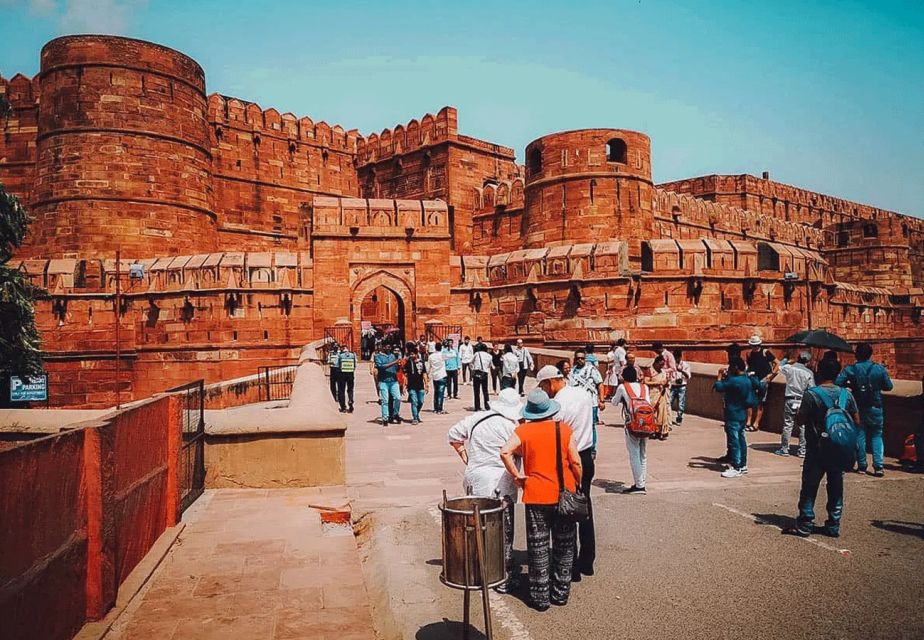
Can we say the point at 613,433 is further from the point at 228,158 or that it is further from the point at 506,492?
the point at 228,158

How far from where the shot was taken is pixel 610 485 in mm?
6969

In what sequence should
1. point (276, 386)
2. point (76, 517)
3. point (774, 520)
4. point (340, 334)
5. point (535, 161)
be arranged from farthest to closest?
point (535, 161)
point (340, 334)
point (276, 386)
point (774, 520)
point (76, 517)

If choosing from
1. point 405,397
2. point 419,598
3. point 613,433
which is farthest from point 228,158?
point 419,598

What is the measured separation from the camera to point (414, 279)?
22109 millimetres

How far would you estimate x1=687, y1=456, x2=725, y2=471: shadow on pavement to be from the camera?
25.6 ft

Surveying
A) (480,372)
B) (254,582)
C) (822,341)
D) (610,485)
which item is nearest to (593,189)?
(480,372)

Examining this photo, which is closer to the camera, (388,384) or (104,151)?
(388,384)

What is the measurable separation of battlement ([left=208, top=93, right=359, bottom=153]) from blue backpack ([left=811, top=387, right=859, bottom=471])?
2907cm

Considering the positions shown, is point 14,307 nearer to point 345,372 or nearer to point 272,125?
point 345,372

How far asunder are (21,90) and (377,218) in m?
18.3

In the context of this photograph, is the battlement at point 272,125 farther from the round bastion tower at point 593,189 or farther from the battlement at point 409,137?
the round bastion tower at point 593,189

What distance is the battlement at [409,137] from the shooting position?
29953 mm

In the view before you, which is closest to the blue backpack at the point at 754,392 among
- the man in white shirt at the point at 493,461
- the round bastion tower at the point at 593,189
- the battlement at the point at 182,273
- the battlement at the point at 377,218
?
the man in white shirt at the point at 493,461

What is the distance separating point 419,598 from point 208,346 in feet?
60.4
